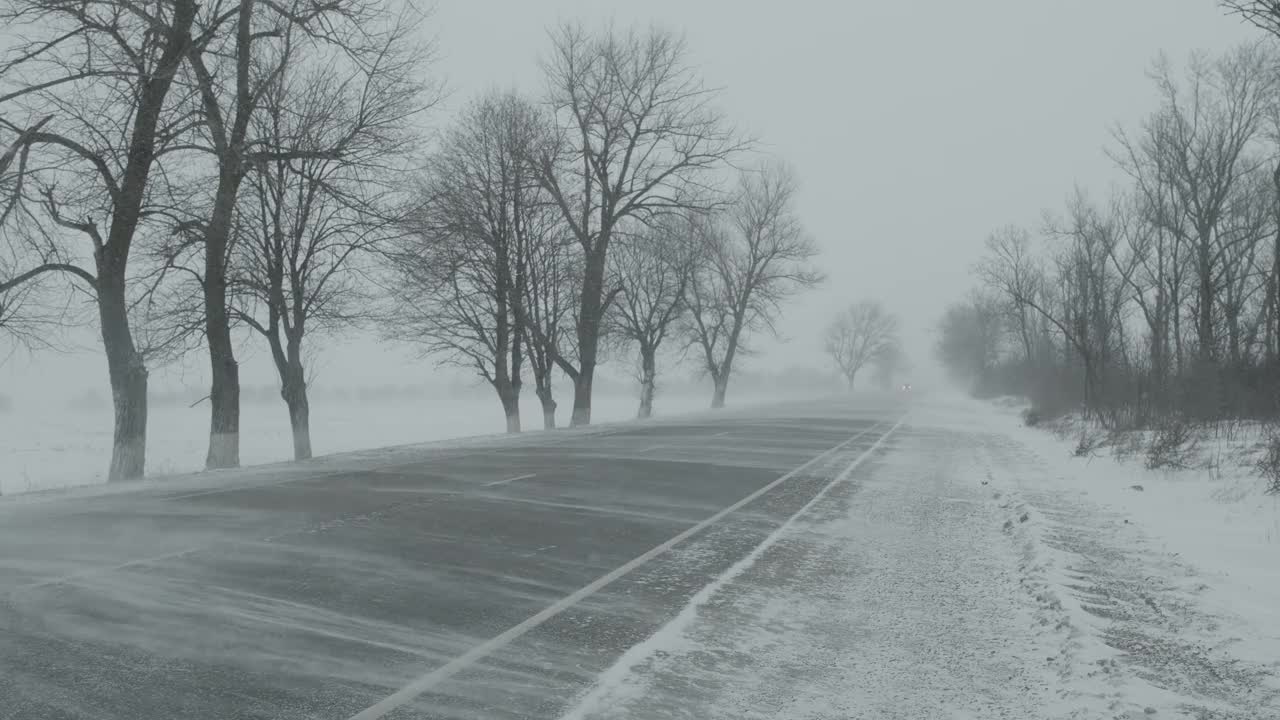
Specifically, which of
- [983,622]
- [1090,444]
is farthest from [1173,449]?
[983,622]

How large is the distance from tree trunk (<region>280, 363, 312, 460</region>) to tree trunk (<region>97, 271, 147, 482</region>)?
556 centimetres

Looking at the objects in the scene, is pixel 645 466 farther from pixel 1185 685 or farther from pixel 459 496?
pixel 1185 685

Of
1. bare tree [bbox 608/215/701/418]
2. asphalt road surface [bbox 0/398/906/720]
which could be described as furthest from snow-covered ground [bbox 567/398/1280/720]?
bare tree [bbox 608/215/701/418]

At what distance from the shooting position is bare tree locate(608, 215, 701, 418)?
131 feet

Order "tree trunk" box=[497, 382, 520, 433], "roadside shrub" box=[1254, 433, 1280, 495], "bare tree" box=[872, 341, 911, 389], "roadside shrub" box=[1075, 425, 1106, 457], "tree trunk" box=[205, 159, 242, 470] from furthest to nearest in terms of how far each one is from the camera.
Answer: "bare tree" box=[872, 341, 911, 389] < "tree trunk" box=[497, 382, 520, 433] < "roadside shrub" box=[1075, 425, 1106, 457] < "tree trunk" box=[205, 159, 242, 470] < "roadside shrub" box=[1254, 433, 1280, 495]

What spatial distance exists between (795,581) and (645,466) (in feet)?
26.4

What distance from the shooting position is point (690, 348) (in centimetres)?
5384

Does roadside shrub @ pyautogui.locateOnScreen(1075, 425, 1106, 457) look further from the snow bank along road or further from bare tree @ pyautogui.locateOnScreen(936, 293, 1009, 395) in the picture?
bare tree @ pyautogui.locateOnScreen(936, 293, 1009, 395)

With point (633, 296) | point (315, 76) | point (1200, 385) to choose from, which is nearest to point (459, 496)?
point (315, 76)

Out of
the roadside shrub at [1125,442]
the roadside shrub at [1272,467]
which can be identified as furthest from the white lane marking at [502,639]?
the roadside shrub at [1125,442]

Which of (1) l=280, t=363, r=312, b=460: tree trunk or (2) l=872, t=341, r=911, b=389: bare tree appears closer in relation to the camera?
(1) l=280, t=363, r=312, b=460: tree trunk

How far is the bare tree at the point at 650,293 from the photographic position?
39.8m

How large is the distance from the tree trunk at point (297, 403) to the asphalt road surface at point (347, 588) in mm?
9377

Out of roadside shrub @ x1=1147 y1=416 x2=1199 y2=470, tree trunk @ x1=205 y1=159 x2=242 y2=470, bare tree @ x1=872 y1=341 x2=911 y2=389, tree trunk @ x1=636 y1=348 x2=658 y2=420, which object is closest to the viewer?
roadside shrub @ x1=1147 y1=416 x2=1199 y2=470
